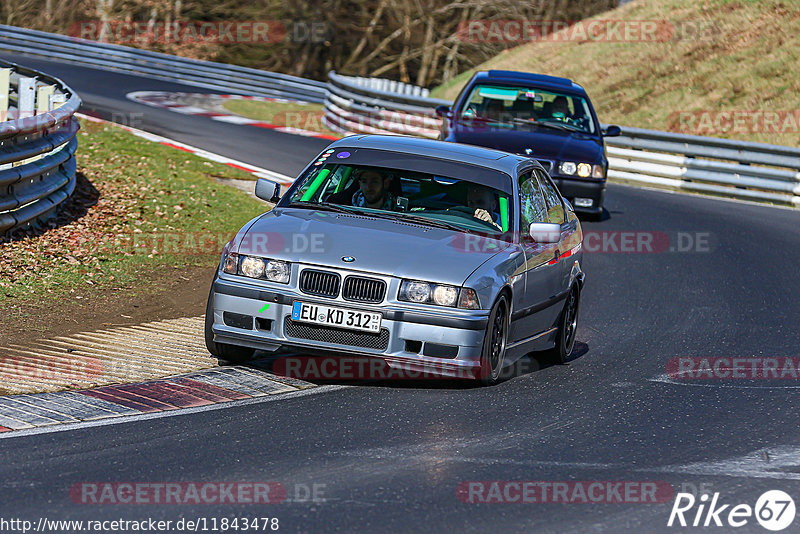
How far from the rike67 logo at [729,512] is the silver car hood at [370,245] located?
2.29 metres

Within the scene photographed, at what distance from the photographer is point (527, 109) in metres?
16.6

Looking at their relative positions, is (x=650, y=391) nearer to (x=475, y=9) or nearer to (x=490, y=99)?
Result: (x=490, y=99)

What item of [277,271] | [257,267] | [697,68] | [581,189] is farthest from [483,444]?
[697,68]

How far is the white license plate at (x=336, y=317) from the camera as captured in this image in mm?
7520

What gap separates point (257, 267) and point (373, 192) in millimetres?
1373

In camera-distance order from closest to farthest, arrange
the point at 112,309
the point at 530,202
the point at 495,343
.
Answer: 1. the point at 495,343
2. the point at 530,202
3. the point at 112,309

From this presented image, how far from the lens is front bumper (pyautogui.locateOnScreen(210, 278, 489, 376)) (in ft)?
24.7

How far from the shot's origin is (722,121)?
30.3m

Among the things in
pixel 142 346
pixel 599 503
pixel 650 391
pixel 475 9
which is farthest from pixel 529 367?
pixel 475 9

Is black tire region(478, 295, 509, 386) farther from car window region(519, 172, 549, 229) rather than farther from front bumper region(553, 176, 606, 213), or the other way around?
front bumper region(553, 176, 606, 213)
